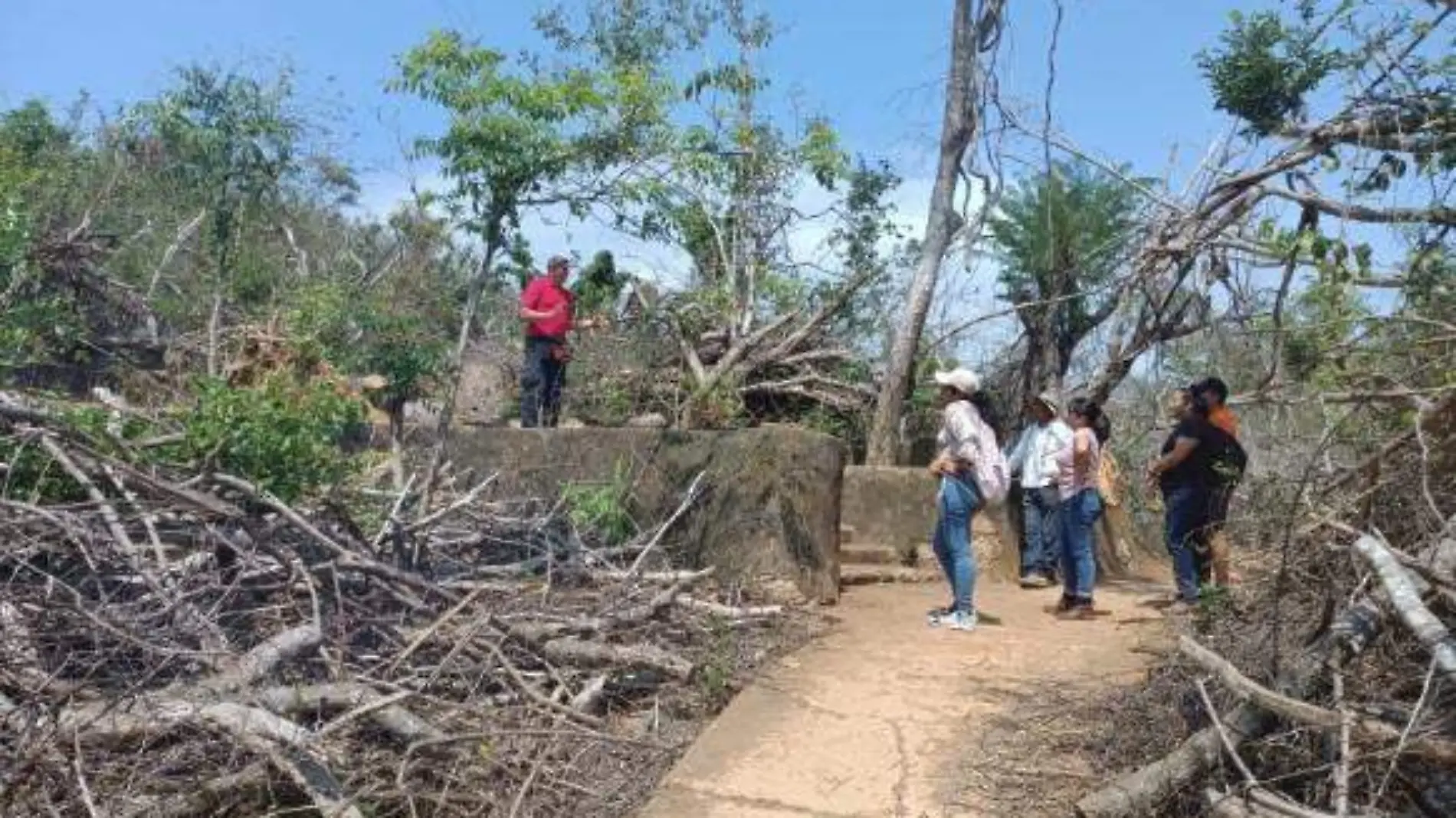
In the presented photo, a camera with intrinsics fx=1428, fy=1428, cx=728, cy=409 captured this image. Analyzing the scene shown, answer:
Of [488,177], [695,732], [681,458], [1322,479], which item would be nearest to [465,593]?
[695,732]

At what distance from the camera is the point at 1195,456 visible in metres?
7.84

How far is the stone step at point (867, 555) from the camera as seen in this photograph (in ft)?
32.2

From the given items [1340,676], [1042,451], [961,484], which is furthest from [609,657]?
[1042,451]

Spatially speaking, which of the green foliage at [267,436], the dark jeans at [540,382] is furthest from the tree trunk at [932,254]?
the green foliage at [267,436]

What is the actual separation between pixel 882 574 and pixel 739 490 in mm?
1918

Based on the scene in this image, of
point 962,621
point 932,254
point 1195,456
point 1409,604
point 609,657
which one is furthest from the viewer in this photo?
point 932,254

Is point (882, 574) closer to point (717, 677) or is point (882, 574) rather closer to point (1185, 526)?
point (1185, 526)

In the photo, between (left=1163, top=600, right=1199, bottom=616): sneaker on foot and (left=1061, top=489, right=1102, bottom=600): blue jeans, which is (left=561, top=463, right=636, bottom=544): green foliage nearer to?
(left=1061, top=489, right=1102, bottom=600): blue jeans

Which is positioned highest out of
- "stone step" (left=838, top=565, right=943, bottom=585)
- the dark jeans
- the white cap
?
the dark jeans

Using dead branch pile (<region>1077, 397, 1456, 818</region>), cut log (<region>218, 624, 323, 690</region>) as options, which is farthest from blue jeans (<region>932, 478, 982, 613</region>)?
cut log (<region>218, 624, 323, 690</region>)

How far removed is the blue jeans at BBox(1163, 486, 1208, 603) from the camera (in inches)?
312

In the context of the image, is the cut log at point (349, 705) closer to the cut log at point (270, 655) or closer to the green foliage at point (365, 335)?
the cut log at point (270, 655)

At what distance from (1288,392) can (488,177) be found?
4570 mm

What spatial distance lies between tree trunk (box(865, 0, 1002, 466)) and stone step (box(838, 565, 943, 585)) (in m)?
1.50
